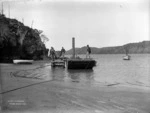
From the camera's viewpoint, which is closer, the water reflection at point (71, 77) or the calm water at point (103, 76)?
the water reflection at point (71, 77)

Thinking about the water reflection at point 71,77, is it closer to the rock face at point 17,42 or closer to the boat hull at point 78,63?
the boat hull at point 78,63

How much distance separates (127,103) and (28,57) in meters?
65.2

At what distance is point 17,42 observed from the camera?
62094 mm

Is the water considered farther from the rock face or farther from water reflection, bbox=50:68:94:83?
the rock face

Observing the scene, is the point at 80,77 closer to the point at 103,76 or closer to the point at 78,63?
the point at 103,76

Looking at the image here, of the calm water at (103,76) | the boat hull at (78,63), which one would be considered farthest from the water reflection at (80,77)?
the boat hull at (78,63)

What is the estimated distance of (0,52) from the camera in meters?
56.2

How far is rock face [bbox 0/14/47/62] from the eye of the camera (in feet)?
178

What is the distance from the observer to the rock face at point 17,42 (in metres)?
54.2

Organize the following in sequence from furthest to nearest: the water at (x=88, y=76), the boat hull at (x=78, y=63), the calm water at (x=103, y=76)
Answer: the boat hull at (x=78, y=63), the calm water at (x=103, y=76), the water at (x=88, y=76)

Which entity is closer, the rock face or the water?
the water

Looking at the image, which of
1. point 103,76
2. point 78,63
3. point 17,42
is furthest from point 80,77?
point 17,42

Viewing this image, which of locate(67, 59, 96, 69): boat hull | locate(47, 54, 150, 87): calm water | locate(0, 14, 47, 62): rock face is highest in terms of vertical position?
locate(0, 14, 47, 62): rock face

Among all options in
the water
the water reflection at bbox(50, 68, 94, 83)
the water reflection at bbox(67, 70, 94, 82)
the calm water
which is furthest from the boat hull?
the water reflection at bbox(67, 70, 94, 82)
